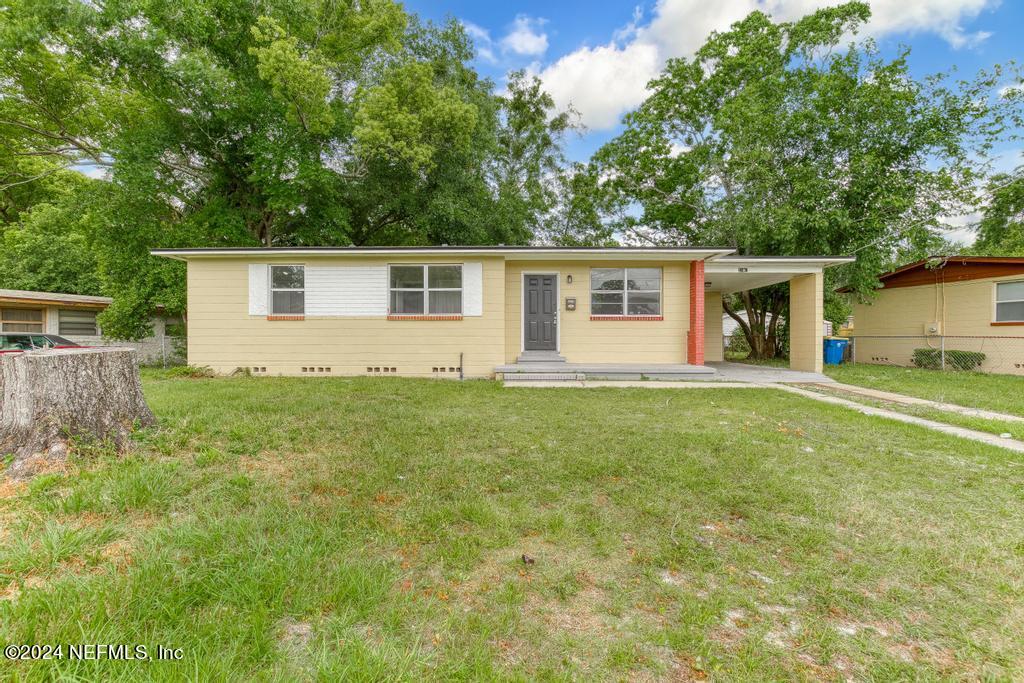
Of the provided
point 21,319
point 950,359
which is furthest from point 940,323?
point 21,319

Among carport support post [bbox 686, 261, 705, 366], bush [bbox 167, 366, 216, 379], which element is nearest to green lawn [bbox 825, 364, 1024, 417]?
carport support post [bbox 686, 261, 705, 366]

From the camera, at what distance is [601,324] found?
33.6ft

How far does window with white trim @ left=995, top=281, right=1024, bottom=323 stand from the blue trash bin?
3.36 m

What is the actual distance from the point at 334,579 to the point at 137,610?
73cm

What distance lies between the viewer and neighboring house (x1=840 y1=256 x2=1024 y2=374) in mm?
10797

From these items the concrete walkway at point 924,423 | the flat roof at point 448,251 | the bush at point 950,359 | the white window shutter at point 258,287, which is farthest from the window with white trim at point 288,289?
the bush at point 950,359

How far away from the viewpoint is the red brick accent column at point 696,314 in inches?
382

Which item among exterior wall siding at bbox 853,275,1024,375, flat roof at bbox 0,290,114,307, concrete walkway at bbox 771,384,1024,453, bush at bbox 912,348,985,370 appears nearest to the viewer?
concrete walkway at bbox 771,384,1024,453

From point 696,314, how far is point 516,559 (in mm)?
8810

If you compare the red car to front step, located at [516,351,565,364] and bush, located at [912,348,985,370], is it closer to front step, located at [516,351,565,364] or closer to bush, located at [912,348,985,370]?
front step, located at [516,351,565,364]

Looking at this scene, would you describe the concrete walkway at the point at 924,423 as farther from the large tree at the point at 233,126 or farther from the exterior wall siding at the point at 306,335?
the large tree at the point at 233,126

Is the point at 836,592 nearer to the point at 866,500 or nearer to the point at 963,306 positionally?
the point at 866,500

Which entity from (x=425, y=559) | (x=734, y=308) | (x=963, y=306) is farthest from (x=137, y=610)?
(x=734, y=308)

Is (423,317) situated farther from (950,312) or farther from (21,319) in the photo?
(950,312)
